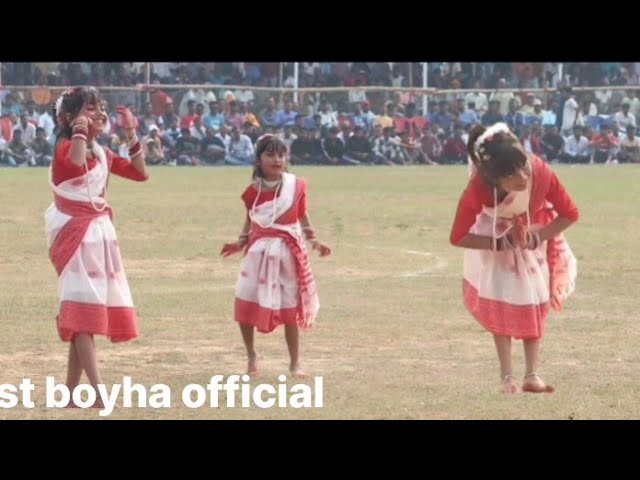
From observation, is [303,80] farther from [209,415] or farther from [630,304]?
[209,415]

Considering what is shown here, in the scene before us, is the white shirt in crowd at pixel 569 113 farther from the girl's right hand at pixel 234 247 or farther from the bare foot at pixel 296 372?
the bare foot at pixel 296 372

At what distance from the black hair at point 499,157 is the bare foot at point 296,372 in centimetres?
171

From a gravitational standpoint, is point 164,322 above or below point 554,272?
below

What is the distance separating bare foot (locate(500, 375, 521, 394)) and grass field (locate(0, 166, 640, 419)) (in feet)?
0.38

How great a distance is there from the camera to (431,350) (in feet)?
37.3

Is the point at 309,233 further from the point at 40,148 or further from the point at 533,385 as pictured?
the point at 40,148

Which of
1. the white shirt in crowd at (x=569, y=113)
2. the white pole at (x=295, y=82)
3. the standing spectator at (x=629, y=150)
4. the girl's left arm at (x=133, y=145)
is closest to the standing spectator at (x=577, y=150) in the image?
the standing spectator at (x=629, y=150)

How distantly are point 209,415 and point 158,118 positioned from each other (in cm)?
3051

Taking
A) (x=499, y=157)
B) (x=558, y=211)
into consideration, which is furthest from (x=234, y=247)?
(x=558, y=211)

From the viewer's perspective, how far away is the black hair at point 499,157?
9.22m

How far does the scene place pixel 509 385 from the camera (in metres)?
9.52

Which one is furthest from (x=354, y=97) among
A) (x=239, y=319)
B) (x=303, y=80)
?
(x=239, y=319)

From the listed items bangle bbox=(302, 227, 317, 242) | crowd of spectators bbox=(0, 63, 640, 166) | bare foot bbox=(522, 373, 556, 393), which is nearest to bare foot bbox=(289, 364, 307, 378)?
bangle bbox=(302, 227, 317, 242)

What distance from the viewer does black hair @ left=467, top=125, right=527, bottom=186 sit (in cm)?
922
